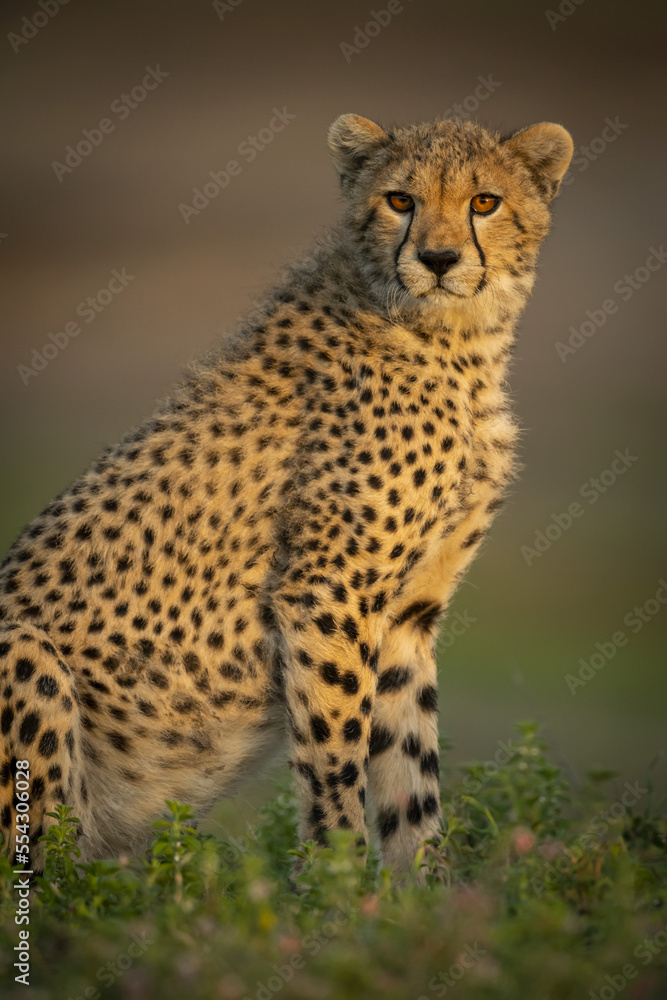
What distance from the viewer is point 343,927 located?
2225mm

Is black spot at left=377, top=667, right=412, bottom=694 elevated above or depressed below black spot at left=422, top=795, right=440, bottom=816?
above

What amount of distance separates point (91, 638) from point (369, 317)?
1.23m

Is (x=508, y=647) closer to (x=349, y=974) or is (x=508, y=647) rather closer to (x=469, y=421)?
(x=469, y=421)

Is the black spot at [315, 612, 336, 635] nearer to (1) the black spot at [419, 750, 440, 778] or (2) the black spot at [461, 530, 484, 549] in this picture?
(2) the black spot at [461, 530, 484, 549]

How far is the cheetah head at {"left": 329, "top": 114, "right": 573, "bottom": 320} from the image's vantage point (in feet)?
10.6

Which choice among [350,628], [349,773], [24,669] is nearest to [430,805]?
[349,773]

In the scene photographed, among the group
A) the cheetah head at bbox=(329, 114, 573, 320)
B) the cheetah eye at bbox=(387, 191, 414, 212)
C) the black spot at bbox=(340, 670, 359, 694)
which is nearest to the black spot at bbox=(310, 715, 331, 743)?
the black spot at bbox=(340, 670, 359, 694)

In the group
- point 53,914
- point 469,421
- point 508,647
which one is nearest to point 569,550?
point 508,647

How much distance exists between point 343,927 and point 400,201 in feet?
6.75

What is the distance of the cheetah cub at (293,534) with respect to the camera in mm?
3127

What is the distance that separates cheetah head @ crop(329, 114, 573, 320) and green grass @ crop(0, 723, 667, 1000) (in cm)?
151

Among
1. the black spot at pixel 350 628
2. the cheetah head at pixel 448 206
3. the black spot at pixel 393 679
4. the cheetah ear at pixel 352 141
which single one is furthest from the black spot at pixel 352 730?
the cheetah ear at pixel 352 141

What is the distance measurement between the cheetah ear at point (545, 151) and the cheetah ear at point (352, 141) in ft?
1.34

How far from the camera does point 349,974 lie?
1.95 metres
